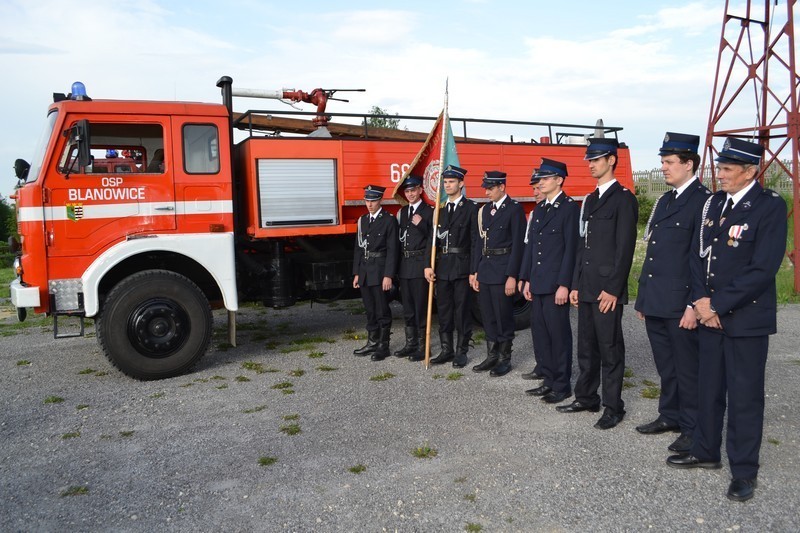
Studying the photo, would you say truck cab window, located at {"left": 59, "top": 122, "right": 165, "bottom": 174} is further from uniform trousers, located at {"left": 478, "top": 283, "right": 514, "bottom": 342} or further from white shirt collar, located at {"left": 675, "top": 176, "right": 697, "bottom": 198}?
white shirt collar, located at {"left": 675, "top": 176, "right": 697, "bottom": 198}

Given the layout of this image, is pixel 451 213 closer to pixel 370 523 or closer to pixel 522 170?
pixel 522 170

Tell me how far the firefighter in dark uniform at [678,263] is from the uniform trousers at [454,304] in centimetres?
231

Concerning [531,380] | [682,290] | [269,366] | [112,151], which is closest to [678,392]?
[682,290]

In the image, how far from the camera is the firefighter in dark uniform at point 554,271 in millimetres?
4797

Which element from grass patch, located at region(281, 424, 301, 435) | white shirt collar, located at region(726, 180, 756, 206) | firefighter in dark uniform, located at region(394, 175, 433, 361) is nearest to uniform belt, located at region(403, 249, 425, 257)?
firefighter in dark uniform, located at region(394, 175, 433, 361)

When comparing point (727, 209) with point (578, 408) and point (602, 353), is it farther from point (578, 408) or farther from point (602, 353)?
point (578, 408)

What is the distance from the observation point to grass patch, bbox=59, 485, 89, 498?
11.4 feet

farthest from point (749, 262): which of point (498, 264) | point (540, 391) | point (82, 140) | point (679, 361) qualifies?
point (82, 140)

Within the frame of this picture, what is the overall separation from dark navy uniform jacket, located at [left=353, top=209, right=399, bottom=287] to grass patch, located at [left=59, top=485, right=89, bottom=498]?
3238mm

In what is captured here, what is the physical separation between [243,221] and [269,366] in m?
1.44

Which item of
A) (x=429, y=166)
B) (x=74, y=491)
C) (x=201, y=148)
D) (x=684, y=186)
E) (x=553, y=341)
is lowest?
(x=74, y=491)

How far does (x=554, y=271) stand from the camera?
4.88 meters

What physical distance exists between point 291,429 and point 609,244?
241cm

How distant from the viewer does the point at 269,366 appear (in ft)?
20.1
